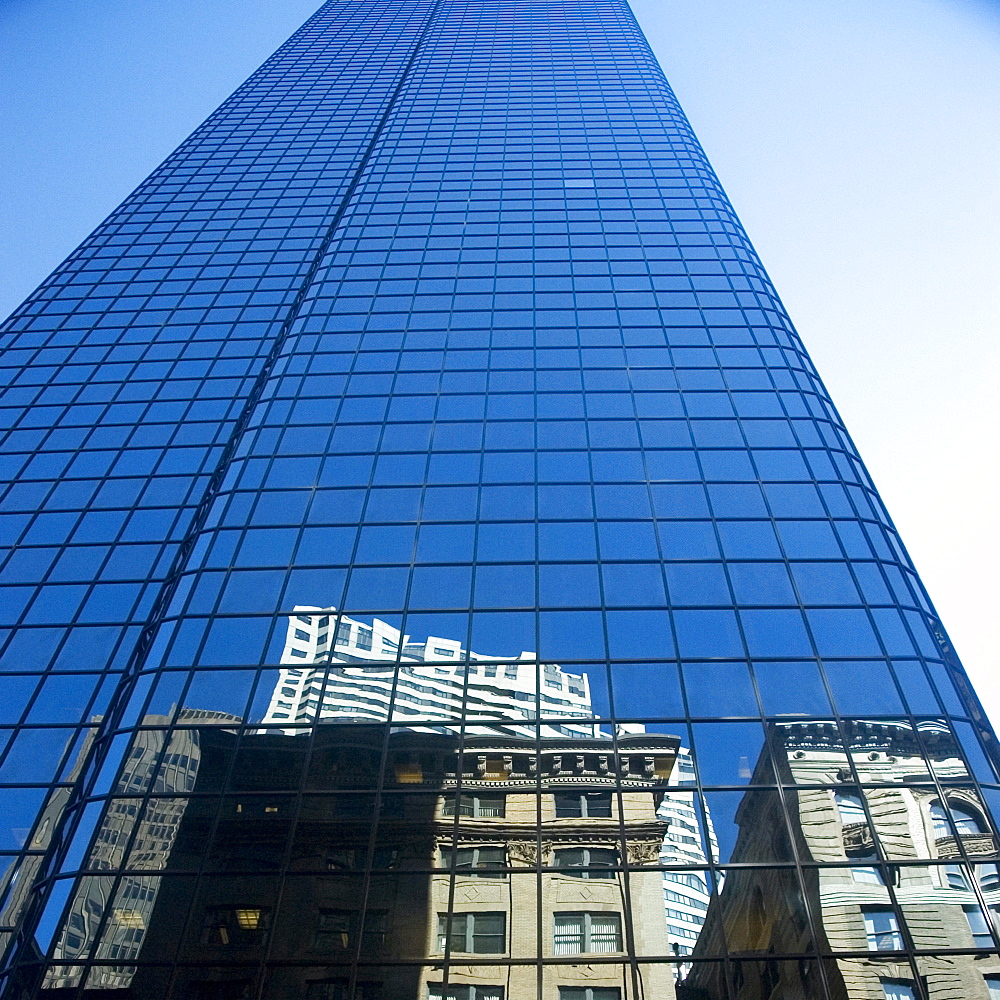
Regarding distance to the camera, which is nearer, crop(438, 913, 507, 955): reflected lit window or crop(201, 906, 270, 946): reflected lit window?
crop(438, 913, 507, 955): reflected lit window

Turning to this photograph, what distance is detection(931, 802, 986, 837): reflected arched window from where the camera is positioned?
21688mm

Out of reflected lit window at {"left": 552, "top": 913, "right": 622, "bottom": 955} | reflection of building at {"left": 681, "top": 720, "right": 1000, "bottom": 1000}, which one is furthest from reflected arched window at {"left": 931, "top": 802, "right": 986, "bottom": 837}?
reflected lit window at {"left": 552, "top": 913, "right": 622, "bottom": 955}

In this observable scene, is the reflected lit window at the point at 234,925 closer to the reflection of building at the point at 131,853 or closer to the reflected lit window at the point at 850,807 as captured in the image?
the reflection of building at the point at 131,853

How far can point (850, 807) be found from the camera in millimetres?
22141

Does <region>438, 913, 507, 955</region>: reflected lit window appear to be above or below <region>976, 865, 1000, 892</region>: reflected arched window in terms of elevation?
below

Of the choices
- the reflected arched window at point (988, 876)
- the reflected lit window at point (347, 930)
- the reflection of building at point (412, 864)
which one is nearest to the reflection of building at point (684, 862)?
the reflection of building at point (412, 864)

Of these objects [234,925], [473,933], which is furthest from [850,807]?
[234,925]

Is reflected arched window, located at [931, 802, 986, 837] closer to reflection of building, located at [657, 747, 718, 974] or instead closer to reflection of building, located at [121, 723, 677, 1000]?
reflection of building, located at [657, 747, 718, 974]

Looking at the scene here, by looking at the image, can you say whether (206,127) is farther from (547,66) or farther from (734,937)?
(734,937)

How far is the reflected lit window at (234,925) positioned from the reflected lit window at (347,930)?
134 cm

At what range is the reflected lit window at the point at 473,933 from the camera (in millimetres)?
19922

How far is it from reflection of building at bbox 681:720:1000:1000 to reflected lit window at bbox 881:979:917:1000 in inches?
1.0

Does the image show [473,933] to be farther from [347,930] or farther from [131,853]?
[131,853]

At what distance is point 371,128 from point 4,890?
6412 cm
